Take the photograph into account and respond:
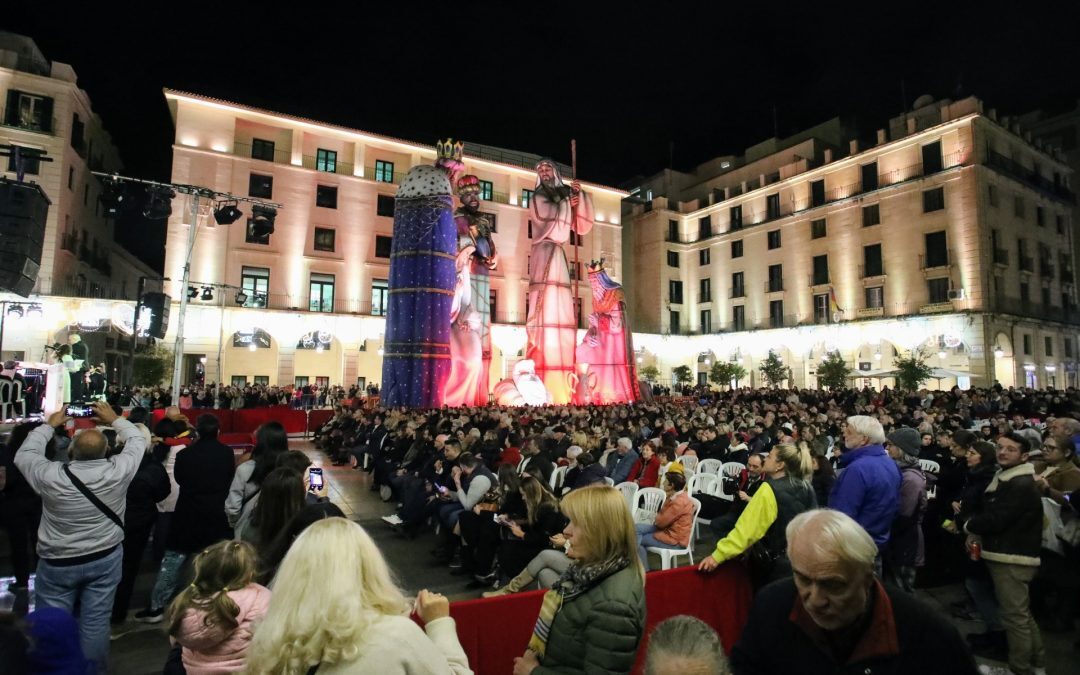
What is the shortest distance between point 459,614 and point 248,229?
2883 centimetres

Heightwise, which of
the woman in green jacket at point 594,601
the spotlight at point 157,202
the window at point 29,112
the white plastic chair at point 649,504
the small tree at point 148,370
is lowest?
the white plastic chair at point 649,504

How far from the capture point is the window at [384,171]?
105 ft

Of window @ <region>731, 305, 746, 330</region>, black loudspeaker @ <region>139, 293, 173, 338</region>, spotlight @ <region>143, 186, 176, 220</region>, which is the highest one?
window @ <region>731, 305, 746, 330</region>

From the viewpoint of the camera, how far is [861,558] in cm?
159

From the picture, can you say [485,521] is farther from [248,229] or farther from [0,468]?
[248,229]

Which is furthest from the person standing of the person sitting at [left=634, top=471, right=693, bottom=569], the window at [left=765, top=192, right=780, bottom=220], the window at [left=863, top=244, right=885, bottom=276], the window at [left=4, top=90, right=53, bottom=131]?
the window at [left=765, top=192, right=780, bottom=220]

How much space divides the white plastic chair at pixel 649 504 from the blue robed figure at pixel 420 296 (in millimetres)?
10368

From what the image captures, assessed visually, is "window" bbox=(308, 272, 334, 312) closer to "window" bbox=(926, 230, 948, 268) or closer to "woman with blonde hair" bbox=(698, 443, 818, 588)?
"woman with blonde hair" bbox=(698, 443, 818, 588)

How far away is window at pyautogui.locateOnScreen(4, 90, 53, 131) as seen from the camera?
22984 millimetres

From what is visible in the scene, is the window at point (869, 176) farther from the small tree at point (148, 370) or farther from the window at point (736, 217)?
the small tree at point (148, 370)

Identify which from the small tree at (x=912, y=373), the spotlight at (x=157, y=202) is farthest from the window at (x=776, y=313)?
the spotlight at (x=157, y=202)

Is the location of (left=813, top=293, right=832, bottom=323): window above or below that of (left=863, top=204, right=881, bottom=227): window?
below

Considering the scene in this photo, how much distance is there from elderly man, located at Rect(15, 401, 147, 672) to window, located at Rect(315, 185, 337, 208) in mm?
28953

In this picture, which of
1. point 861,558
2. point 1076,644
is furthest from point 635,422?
point 861,558
